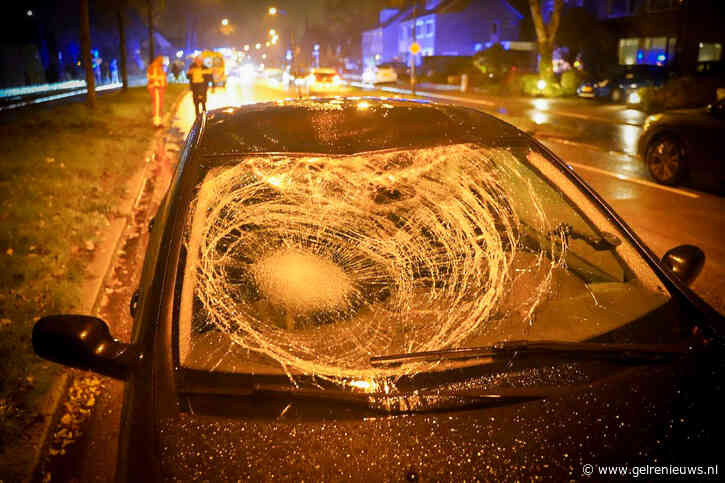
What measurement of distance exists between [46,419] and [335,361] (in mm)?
2208

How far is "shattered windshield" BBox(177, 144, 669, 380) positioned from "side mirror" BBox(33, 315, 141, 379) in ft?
0.56

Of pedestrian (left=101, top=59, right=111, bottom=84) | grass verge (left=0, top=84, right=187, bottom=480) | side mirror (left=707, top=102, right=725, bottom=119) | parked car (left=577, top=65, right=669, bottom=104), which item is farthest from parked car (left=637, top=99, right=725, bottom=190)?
pedestrian (left=101, top=59, right=111, bottom=84)

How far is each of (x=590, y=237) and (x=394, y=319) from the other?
138 cm

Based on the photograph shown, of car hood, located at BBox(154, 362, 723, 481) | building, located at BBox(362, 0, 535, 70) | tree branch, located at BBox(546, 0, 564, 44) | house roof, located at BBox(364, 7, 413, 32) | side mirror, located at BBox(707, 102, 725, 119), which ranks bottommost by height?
car hood, located at BBox(154, 362, 723, 481)

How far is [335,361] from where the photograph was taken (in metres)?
1.82

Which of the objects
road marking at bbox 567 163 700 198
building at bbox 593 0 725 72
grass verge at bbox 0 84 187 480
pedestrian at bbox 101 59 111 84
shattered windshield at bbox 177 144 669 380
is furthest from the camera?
pedestrian at bbox 101 59 111 84

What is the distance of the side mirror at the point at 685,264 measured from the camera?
2334mm

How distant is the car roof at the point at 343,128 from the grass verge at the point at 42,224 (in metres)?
1.98

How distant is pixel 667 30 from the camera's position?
35.5m

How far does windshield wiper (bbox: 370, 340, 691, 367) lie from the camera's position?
1784mm

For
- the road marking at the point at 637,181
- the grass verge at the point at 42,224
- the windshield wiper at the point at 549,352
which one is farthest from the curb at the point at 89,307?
the road marking at the point at 637,181

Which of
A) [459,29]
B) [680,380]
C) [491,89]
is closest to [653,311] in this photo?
[680,380]

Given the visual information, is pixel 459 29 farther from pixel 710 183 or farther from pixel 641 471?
pixel 641 471

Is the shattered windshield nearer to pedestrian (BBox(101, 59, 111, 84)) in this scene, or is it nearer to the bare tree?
the bare tree
